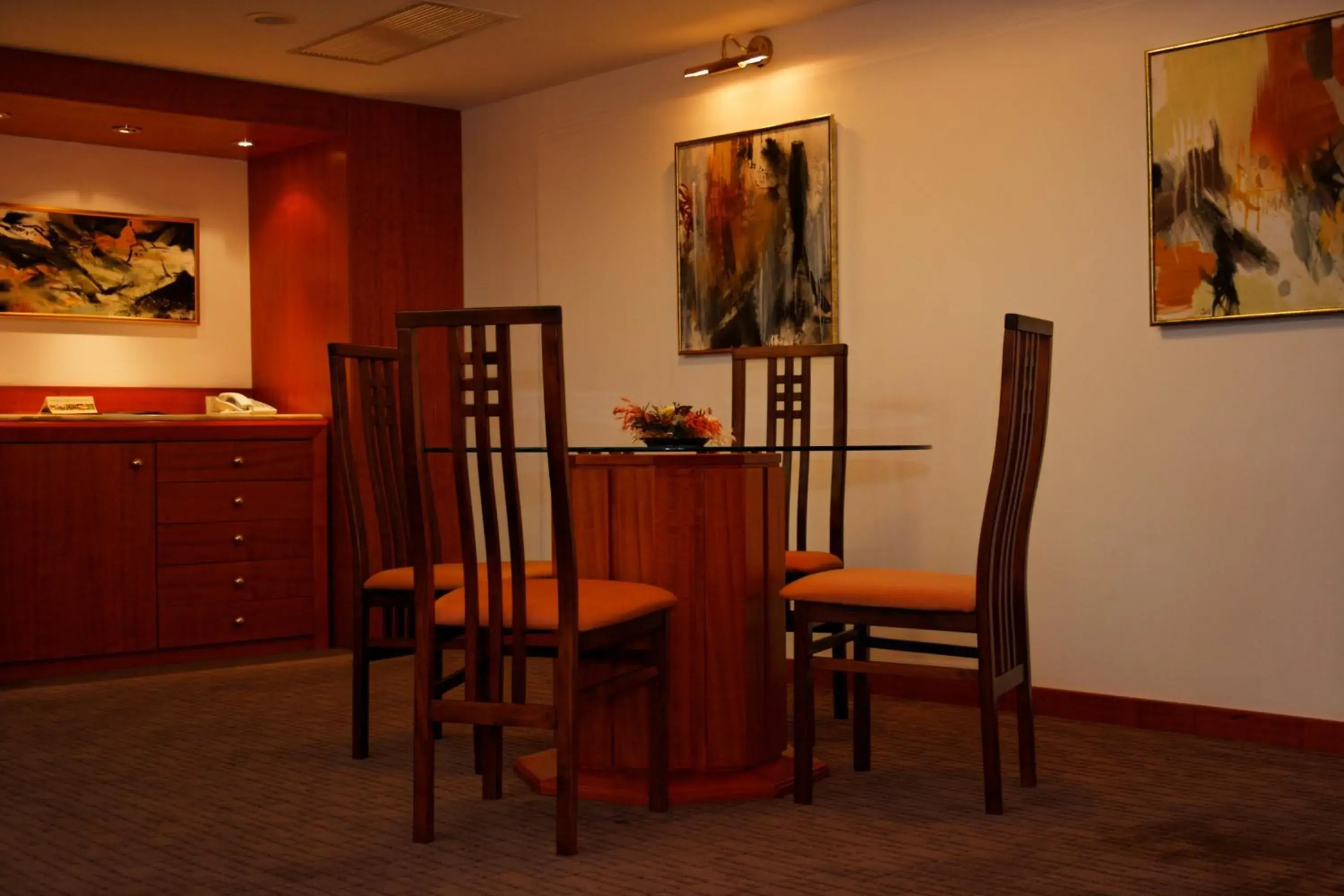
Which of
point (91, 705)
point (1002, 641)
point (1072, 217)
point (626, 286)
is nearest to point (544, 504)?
point (626, 286)

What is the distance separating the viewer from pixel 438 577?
408 cm

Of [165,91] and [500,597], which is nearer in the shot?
[500,597]

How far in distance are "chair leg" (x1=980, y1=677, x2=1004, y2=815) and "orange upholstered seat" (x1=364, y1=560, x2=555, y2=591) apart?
127 centimetres

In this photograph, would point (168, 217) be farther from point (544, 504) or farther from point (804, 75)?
point (804, 75)

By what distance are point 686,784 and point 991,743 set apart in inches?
30.2

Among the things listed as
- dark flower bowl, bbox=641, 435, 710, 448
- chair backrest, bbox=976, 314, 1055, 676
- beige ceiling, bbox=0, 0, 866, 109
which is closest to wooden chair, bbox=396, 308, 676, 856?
dark flower bowl, bbox=641, 435, 710, 448

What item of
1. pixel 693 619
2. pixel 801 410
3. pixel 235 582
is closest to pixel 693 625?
pixel 693 619

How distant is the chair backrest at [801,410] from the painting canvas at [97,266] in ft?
10.3

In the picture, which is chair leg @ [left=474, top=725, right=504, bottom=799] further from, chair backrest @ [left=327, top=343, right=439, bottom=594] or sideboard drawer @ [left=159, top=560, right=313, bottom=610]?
sideboard drawer @ [left=159, top=560, right=313, bottom=610]

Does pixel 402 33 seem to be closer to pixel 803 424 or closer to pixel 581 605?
pixel 803 424

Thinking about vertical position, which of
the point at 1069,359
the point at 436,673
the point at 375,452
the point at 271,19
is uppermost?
the point at 271,19

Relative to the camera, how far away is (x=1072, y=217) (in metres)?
4.68

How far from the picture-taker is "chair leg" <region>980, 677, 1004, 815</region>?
11.1 ft

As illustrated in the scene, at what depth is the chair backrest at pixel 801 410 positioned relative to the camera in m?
4.67
